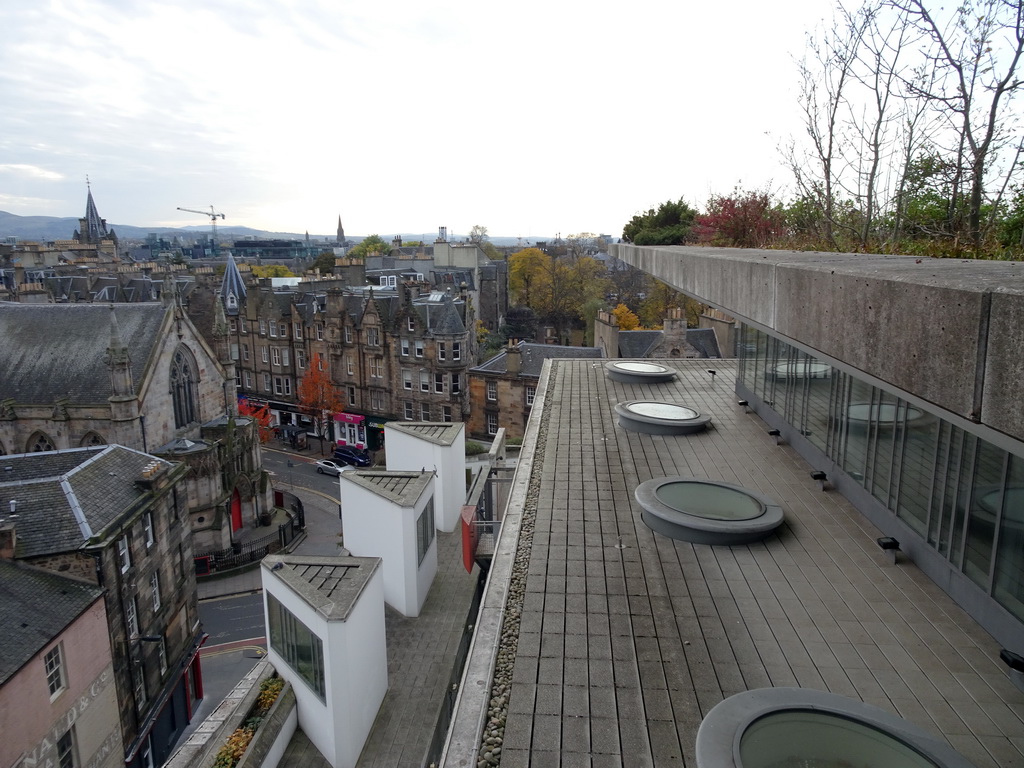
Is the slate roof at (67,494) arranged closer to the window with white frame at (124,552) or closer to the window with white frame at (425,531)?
the window with white frame at (124,552)

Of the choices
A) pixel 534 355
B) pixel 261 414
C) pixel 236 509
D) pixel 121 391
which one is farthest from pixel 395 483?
pixel 261 414

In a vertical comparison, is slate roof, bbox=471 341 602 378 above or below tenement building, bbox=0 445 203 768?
above

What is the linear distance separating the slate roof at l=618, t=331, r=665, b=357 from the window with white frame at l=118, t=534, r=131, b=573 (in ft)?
96.3

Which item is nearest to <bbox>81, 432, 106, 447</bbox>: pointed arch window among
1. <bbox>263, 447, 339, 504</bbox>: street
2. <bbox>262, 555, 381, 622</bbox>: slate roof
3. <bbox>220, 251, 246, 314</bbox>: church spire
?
<bbox>263, 447, 339, 504</bbox>: street

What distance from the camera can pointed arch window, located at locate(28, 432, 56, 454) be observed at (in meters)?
29.8

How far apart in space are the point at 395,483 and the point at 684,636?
11110 mm

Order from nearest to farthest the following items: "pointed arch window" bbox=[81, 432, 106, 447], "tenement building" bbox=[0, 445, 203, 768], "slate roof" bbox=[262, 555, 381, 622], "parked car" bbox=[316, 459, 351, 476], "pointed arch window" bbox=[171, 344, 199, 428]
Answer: "slate roof" bbox=[262, 555, 381, 622]
"tenement building" bbox=[0, 445, 203, 768]
"pointed arch window" bbox=[81, 432, 106, 447]
"pointed arch window" bbox=[171, 344, 199, 428]
"parked car" bbox=[316, 459, 351, 476]

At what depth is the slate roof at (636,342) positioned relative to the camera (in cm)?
4159

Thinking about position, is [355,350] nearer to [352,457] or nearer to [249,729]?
[352,457]

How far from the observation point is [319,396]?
49.3 meters

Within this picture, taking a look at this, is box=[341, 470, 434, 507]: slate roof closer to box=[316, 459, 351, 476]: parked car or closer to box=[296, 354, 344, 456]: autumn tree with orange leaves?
box=[316, 459, 351, 476]: parked car

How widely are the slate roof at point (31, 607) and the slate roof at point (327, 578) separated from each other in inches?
208

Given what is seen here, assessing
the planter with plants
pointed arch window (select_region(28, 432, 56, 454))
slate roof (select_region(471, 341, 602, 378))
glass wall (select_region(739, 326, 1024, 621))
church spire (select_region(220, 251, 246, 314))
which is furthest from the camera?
church spire (select_region(220, 251, 246, 314))

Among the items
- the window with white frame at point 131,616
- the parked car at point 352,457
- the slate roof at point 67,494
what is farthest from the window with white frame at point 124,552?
the parked car at point 352,457
